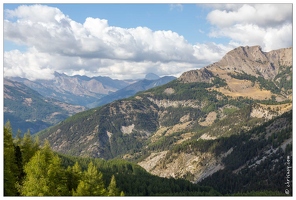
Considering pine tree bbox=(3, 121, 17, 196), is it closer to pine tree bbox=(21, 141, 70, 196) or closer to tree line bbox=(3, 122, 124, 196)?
tree line bbox=(3, 122, 124, 196)

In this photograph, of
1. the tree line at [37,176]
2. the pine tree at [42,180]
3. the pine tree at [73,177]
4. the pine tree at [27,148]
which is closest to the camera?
the pine tree at [42,180]

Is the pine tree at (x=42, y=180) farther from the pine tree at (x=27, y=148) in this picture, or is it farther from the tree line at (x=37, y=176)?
the pine tree at (x=27, y=148)

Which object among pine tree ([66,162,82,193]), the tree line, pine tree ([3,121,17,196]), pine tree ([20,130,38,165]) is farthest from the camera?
pine tree ([20,130,38,165])

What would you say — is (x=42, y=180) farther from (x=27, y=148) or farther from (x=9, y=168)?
(x=27, y=148)

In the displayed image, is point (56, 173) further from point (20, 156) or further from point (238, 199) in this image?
point (238, 199)

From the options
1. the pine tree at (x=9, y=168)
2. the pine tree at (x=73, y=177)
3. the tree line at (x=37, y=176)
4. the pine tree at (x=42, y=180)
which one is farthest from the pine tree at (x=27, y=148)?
the pine tree at (x=42, y=180)

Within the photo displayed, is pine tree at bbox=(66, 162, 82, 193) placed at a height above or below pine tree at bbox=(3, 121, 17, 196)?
below

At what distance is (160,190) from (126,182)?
70.1ft

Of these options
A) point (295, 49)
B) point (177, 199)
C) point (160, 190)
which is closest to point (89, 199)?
point (177, 199)

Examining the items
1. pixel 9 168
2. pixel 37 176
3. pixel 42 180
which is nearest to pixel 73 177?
pixel 9 168

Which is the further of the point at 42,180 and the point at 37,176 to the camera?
the point at 37,176

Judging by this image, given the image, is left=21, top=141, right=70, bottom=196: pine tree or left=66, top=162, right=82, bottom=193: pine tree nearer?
left=21, top=141, right=70, bottom=196: pine tree

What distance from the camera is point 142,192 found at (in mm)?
168625

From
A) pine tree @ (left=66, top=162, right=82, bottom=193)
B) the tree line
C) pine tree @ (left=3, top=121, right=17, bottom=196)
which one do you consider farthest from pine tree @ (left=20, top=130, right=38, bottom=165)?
pine tree @ (left=66, top=162, right=82, bottom=193)
